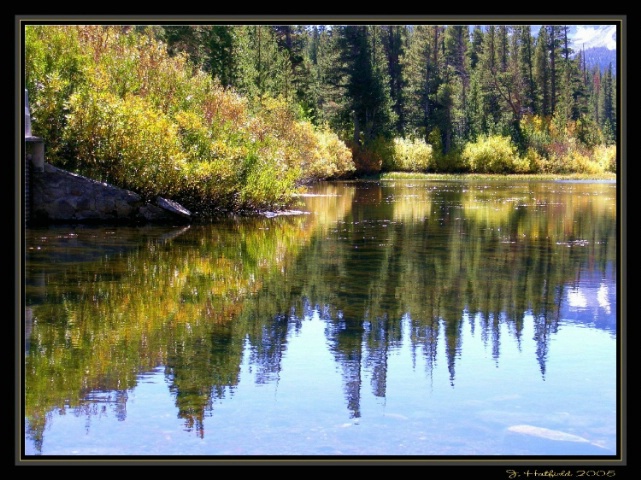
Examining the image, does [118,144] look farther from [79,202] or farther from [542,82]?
[542,82]

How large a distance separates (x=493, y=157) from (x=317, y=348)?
181 ft

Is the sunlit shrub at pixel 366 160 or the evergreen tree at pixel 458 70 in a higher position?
the evergreen tree at pixel 458 70

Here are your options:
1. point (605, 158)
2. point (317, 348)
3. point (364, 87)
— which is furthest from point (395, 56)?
point (317, 348)

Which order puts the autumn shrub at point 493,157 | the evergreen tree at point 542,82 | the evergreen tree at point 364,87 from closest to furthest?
1. the evergreen tree at point 364,87
2. the autumn shrub at point 493,157
3. the evergreen tree at point 542,82

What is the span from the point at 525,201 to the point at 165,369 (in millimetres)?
24297

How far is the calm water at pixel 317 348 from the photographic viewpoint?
20.6 ft

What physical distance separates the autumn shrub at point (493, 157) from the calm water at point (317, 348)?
45986 mm

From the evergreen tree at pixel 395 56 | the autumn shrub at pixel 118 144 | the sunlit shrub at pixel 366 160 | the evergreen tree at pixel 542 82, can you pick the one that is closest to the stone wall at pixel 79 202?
the autumn shrub at pixel 118 144

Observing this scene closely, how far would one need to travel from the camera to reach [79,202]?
1928 cm

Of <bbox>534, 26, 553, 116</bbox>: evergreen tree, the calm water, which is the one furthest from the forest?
the calm water

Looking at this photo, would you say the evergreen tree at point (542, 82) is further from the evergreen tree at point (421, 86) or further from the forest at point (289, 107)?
the evergreen tree at point (421, 86)

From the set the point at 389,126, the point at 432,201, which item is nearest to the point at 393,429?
the point at 432,201
